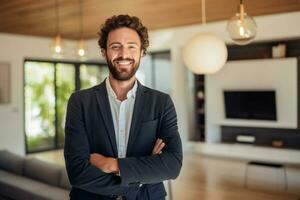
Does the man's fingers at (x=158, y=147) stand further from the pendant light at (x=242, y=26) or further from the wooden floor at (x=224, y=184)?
the wooden floor at (x=224, y=184)

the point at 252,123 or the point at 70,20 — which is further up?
the point at 70,20

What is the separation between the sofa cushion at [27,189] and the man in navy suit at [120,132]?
1880 millimetres

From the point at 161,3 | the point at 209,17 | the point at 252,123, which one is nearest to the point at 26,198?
the point at 161,3

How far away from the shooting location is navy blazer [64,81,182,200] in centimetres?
147

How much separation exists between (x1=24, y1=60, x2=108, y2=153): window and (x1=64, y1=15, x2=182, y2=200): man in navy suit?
7.30 meters

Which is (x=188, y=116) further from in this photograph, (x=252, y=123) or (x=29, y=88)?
(x=29, y=88)

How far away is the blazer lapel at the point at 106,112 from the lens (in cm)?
151

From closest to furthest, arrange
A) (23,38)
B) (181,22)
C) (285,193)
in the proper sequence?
1. (285,193)
2. (181,22)
3. (23,38)

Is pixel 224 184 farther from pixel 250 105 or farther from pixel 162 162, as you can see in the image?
pixel 162 162

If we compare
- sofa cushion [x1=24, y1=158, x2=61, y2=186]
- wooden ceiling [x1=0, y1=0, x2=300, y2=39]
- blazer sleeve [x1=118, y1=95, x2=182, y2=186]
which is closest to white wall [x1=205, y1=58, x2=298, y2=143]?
wooden ceiling [x1=0, y1=0, x2=300, y2=39]

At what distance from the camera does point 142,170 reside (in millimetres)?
1454

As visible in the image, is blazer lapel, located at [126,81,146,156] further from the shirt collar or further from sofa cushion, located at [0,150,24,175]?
sofa cushion, located at [0,150,24,175]

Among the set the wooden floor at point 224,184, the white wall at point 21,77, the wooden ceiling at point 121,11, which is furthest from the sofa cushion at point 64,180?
the white wall at point 21,77

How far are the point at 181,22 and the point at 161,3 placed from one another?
1828mm
